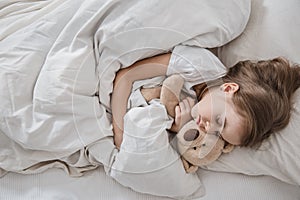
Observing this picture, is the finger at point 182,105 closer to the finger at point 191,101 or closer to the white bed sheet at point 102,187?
the finger at point 191,101

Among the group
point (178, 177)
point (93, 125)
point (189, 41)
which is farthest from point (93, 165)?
point (189, 41)

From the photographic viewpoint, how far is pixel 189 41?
112 centimetres

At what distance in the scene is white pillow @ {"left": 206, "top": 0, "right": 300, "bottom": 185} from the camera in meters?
1.09

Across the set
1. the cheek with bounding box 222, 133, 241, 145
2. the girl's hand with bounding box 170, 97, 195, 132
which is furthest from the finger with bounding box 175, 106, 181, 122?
the cheek with bounding box 222, 133, 241, 145

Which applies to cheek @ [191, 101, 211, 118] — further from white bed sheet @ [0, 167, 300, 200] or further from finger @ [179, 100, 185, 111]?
white bed sheet @ [0, 167, 300, 200]

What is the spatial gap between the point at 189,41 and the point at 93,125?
0.30m

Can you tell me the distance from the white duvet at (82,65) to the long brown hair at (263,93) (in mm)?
92

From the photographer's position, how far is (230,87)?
1.07 meters

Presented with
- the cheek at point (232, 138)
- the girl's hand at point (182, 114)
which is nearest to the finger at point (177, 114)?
the girl's hand at point (182, 114)

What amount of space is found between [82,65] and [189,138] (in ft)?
0.98

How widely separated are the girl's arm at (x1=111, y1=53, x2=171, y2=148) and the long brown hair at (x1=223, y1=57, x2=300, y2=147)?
0.16 meters

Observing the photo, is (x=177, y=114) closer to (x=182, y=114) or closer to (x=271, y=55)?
(x=182, y=114)

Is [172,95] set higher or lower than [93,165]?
higher

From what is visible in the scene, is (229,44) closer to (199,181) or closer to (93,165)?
(199,181)
